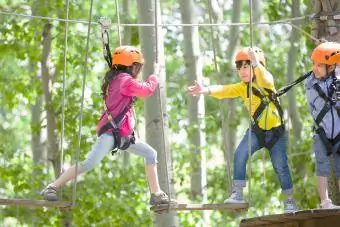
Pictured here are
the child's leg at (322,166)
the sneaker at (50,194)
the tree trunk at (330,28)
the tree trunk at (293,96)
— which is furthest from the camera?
the tree trunk at (293,96)

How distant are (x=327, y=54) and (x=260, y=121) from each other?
2.70 ft

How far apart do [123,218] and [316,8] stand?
A: 7.43 m

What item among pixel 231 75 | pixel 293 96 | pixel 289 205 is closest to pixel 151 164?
pixel 289 205

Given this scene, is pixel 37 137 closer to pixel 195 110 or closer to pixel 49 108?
pixel 49 108

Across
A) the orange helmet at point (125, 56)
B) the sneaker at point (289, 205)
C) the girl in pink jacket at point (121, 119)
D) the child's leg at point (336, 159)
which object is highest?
the orange helmet at point (125, 56)

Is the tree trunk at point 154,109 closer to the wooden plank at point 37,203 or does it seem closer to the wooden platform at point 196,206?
the wooden platform at point 196,206

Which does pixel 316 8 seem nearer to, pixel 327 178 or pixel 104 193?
pixel 327 178

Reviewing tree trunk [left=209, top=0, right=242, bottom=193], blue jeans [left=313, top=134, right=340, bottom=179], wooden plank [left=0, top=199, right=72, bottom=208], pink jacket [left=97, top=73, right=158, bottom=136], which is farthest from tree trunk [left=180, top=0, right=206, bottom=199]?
wooden plank [left=0, top=199, right=72, bottom=208]

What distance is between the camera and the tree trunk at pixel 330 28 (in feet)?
35.5

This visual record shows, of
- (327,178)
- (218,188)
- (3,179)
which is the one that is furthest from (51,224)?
(327,178)

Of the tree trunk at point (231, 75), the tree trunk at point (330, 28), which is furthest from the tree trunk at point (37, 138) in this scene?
the tree trunk at point (330, 28)

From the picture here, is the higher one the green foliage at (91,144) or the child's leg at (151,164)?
the green foliage at (91,144)

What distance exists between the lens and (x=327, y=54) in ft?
32.8

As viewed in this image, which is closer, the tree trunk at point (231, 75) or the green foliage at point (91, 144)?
the green foliage at point (91, 144)
